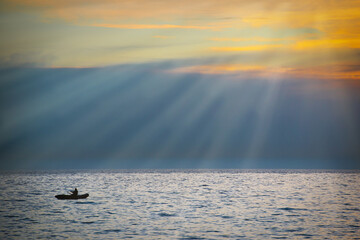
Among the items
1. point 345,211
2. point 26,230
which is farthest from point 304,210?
point 26,230

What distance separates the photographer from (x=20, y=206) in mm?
69875

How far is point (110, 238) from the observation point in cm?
4134

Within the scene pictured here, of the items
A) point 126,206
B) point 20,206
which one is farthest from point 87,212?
point 20,206

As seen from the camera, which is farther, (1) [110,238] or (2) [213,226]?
(2) [213,226]

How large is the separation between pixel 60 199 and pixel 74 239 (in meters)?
41.0

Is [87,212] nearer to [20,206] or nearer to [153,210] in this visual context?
[153,210]

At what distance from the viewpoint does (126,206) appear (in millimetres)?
68562

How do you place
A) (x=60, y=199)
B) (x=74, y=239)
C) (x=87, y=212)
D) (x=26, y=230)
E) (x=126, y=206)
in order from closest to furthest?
(x=74, y=239)
(x=26, y=230)
(x=87, y=212)
(x=126, y=206)
(x=60, y=199)

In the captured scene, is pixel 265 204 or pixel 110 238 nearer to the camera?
pixel 110 238

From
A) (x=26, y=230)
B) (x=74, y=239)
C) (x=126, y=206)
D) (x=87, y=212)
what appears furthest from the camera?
(x=126, y=206)

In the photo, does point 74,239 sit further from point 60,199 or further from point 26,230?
point 60,199

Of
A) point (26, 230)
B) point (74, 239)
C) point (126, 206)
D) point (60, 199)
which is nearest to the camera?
point (74, 239)

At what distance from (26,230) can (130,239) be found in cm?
1222

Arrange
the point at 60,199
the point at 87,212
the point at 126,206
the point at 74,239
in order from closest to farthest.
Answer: the point at 74,239 → the point at 87,212 → the point at 126,206 → the point at 60,199
